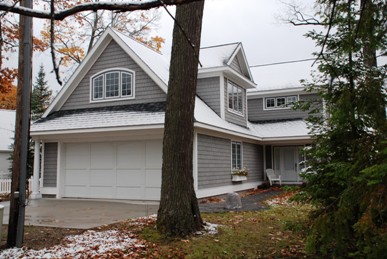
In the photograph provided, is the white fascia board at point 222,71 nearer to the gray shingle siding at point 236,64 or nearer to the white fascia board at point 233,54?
the white fascia board at point 233,54

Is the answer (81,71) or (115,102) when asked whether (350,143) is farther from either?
(81,71)

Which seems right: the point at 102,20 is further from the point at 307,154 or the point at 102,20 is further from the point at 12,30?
the point at 307,154

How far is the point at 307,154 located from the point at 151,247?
290cm

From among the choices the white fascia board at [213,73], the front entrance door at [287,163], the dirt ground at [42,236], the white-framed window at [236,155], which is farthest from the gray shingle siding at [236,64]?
the dirt ground at [42,236]

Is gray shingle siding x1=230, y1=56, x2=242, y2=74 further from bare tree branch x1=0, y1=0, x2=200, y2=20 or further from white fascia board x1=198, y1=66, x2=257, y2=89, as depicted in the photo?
bare tree branch x1=0, y1=0, x2=200, y2=20

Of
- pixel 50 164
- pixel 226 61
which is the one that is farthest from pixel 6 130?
pixel 226 61

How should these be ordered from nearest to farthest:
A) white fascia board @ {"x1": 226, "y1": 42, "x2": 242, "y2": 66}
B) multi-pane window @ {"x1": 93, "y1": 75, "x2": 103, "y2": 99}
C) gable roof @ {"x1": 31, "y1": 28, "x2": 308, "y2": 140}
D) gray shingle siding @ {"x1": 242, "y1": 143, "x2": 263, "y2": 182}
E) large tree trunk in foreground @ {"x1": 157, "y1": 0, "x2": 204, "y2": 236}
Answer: large tree trunk in foreground @ {"x1": 157, "y1": 0, "x2": 204, "y2": 236} → gable roof @ {"x1": 31, "y1": 28, "x2": 308, "y2": 140} → multi-pane window @ {"x1": 93, "y1": 75, "x2": 103, "y2": 99} → white fascia board @ {"x1": 226, "y1": 42, "x2": 242, "y2": 66} → gray shingle siding @ {"x1": 242, "y1": 143, "x2": 263, "y2": 182}

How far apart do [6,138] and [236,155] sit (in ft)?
66.8

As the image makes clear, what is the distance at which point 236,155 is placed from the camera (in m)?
16.7

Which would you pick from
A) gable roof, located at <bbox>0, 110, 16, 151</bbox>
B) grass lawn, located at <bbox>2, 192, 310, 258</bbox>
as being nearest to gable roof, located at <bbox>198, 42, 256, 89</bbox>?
grass lawn, located at <bbox>2, 192, 310, 258</bbox>

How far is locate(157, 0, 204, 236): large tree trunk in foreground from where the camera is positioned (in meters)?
6.70

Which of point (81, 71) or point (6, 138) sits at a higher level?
point (81, 71)

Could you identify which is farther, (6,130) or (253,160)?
(6,130)

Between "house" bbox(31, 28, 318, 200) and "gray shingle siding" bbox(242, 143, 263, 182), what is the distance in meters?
0.61
